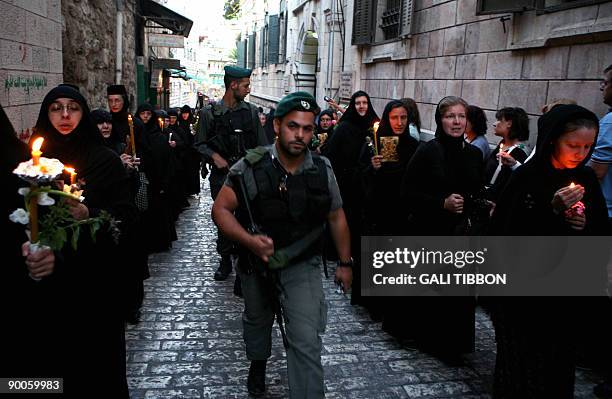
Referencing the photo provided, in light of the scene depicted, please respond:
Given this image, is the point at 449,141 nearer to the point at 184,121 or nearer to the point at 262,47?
the point at 184,121

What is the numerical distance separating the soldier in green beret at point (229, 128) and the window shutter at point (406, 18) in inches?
192

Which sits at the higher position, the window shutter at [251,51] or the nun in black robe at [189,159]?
the window shutter at [251,51]

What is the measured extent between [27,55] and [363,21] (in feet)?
26.7

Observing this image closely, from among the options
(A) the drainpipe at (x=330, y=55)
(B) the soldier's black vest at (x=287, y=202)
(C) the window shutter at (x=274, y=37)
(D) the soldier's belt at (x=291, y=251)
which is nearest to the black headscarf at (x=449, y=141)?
(B) the soldier's black vest at (x=287, y=202)

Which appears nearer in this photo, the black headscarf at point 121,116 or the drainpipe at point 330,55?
the black headscarf at point 121,116

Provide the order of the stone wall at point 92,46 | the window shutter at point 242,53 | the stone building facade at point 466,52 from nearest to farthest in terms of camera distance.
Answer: the stone building facade at point 466,52, the stone wall at point 92,46, the window shutter at point 242,53

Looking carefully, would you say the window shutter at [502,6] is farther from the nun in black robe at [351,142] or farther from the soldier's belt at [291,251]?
the soldier's belt at [291,251]

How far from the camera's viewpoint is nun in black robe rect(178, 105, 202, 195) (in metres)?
11.5

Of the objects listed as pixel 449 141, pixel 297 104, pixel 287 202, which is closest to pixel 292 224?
pixel 287 202

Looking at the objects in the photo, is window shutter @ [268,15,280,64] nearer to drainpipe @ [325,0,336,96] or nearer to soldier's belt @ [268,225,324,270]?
drainpipe @ [325,0,336,96]

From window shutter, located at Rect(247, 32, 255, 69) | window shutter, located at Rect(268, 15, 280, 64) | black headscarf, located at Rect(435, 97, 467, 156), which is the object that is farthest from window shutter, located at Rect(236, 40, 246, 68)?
black headscarf, located at Rect(435, 97, 467, 156)

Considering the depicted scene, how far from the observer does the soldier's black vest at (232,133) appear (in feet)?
19.5

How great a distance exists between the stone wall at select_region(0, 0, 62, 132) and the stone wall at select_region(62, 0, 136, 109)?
1.30 meters

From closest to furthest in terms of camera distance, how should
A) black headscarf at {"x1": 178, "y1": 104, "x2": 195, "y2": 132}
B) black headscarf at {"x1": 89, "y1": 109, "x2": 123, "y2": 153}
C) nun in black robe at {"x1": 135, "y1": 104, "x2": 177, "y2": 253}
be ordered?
1. black headscarf at {"x1": 89, "y1": 109, "x2": 123, "y2": 153}
2. nun in black robe at {"x1": 135, "y1": 104, "x2": 177, "y2": 253}
3. black headscarf at {"x1": 178, "y1": 104, "x2": 195, "y2": 132}
